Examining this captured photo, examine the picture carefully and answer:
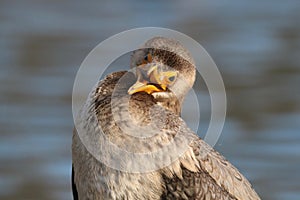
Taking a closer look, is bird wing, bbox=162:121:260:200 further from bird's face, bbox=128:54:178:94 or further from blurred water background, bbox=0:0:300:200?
blurred water background, bbox=0:0:300:200

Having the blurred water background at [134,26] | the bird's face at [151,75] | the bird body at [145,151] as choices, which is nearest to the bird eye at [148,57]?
the bird's face at [151,75]

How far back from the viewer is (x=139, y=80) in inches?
322

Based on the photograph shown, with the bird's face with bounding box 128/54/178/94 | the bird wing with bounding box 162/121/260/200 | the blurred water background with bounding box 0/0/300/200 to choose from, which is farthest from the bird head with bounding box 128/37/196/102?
the blurred water background with bounding box 0/0/300/200

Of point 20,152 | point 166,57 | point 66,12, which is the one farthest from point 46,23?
point 166,57

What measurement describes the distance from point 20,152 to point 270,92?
2954 mm

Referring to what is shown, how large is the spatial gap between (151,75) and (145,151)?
48cm

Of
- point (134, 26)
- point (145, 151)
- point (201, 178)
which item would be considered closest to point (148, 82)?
point (145, 151)

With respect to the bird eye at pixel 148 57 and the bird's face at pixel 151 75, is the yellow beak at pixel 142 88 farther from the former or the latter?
the bird eye at pixel 148 57

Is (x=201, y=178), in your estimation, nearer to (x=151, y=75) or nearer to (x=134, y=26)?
(x=151, y=75)

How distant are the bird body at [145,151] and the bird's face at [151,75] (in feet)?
0.04

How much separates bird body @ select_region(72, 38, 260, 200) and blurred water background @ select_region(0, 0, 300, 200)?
408cm

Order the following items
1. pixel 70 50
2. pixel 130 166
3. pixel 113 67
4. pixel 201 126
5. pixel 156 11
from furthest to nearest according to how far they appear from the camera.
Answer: pixel 156 11, pixel 70 50, pixel 113 67, pixel 201 126, pixel 130 166

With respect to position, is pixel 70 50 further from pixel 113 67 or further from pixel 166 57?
pixel 166 57

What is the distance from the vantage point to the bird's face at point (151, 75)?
26.8 ft
